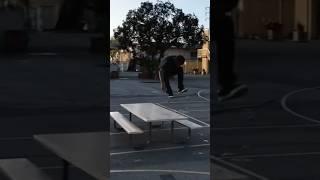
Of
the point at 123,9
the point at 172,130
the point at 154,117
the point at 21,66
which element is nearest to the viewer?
the point at 21,66

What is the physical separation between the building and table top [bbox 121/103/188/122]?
809 millimetres

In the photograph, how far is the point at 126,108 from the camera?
427 centimetres

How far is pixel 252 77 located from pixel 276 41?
0.91 feet

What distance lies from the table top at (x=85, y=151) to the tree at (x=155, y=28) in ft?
2.06

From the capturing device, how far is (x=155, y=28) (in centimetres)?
392

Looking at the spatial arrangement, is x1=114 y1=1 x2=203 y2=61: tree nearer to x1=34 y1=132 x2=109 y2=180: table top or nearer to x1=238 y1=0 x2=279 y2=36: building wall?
x1=238 y1=0 x2=279 y2=36: building wall

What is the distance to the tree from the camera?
3.90 metres

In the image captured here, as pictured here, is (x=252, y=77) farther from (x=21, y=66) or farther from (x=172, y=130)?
(x=21, y=66)

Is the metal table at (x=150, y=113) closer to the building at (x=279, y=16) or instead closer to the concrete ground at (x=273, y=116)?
the concrete ground at (x=273, y=116)

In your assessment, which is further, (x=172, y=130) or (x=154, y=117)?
(x=172, y=130)

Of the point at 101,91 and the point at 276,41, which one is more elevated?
the point at 276,41

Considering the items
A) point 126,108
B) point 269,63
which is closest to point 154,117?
point 126,108

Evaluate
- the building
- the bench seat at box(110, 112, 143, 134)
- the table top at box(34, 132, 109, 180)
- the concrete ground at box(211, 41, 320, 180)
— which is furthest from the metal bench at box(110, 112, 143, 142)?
the building

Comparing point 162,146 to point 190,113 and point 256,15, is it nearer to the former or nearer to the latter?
point 190,113
